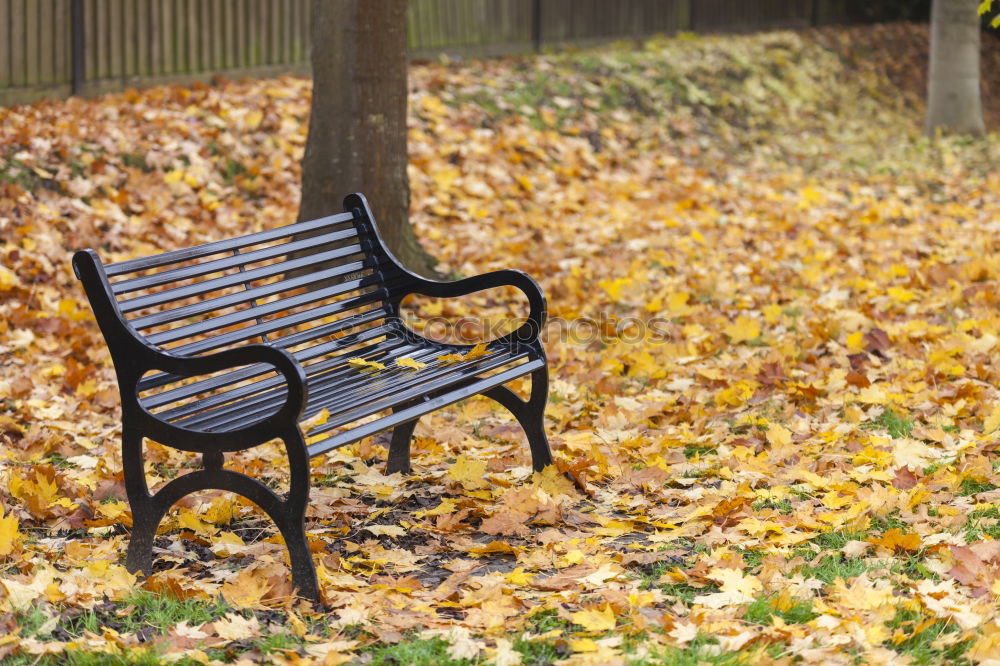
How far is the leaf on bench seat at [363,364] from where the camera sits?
375 cm

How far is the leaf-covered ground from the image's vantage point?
9.58 feet

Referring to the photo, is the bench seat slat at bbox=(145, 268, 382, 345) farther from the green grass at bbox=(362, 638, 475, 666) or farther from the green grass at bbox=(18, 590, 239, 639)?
the green grass at bbox=(362, 638, 475, 666)

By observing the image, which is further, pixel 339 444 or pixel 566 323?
pixel 566 323

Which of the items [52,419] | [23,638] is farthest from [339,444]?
[52,419]

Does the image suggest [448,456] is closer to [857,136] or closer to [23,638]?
[23,638]

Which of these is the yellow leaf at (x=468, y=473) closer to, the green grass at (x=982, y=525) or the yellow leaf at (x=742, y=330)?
the green grass at (x=982, y=525)

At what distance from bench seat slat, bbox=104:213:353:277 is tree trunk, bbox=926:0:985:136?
9717 millimetres

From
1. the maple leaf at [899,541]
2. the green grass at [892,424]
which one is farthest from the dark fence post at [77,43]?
the maple leaf at [899,541]

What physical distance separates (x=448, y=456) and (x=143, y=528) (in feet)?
4.51

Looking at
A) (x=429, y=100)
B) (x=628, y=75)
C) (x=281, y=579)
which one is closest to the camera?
(x=281, y=579)

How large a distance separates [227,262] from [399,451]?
94 centimetres

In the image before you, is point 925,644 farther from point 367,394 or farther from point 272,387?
point 272,387

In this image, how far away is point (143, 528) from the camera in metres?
3.33

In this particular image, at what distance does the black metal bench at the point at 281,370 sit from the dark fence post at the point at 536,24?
8.46 m
